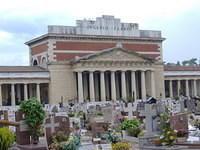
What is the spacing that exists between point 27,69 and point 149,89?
18.3 metres

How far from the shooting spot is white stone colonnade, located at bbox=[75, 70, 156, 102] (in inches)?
2333

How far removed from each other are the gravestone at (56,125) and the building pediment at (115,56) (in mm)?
37450

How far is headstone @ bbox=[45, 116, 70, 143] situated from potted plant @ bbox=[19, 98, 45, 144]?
4.35ft

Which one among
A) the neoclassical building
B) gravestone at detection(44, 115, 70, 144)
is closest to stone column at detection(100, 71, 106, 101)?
the neoclassical building

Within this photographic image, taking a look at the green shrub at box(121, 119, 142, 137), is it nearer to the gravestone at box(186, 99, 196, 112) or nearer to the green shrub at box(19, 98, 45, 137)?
the green shrub at box(19, 98, 45, 137)

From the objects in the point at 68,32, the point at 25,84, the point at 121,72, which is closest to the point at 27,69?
the point at 25,84

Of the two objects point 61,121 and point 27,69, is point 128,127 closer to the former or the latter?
point 61,121

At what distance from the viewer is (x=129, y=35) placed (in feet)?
220

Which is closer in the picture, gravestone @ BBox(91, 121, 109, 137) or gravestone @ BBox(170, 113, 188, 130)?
gravestone @ BBox(170, 113, 188, 130)

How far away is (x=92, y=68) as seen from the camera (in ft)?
193

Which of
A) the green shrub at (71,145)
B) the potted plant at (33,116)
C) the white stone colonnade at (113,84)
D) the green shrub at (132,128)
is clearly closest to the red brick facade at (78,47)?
the white stone colonnade at (113,84)

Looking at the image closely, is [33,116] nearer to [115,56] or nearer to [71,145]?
[71,145]

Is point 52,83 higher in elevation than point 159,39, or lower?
lower

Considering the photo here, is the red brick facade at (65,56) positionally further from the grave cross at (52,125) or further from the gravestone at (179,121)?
the gravestone at (179,121)
